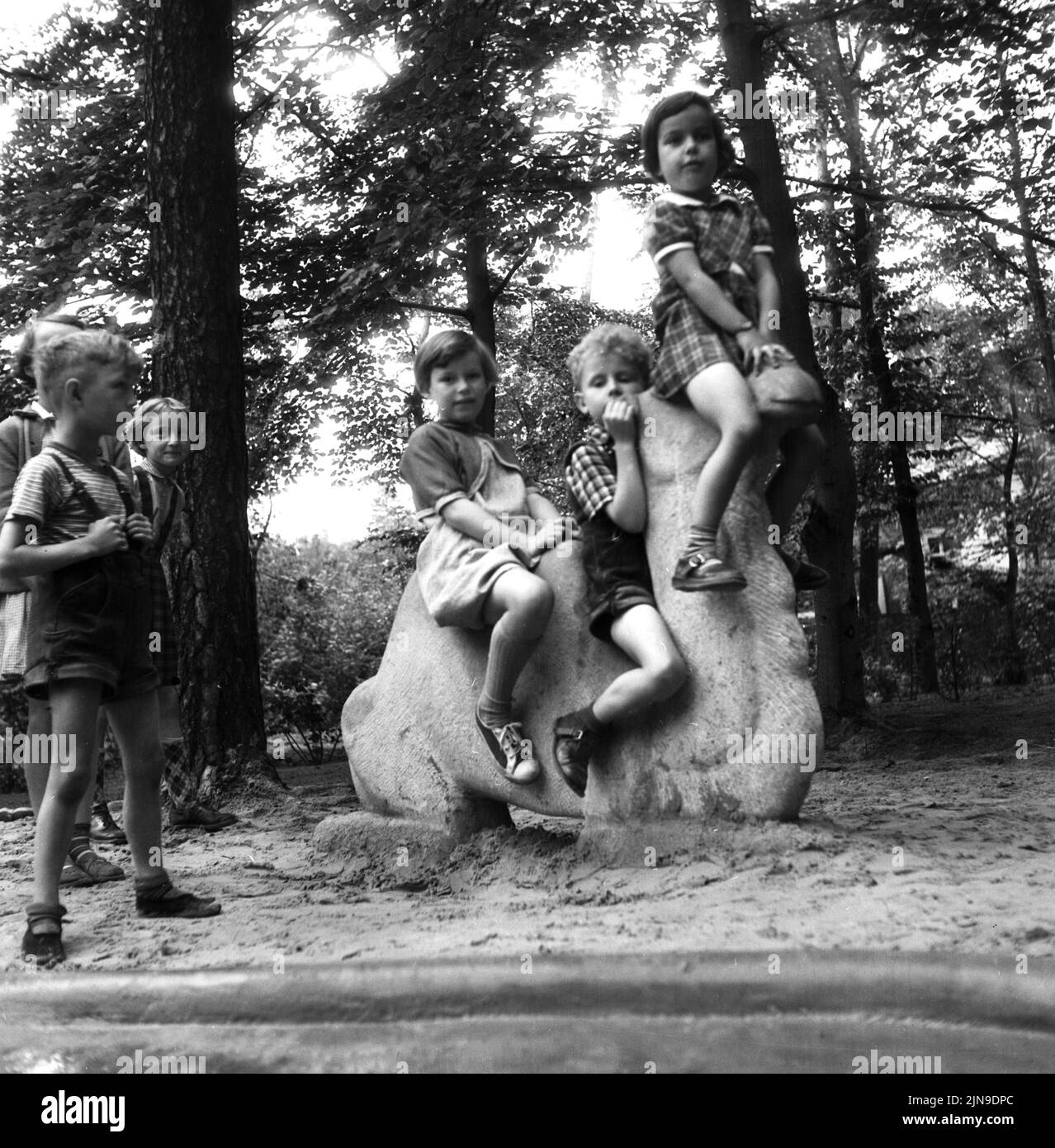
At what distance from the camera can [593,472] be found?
436 cm

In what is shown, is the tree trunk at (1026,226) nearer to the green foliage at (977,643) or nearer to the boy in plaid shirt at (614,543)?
the green foliage at (977,643)

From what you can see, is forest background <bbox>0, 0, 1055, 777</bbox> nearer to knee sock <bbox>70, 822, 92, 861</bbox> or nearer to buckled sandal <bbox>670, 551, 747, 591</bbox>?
knee sock <bbox>70, 822, 92, 861</bbox>

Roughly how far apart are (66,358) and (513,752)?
1.98 m

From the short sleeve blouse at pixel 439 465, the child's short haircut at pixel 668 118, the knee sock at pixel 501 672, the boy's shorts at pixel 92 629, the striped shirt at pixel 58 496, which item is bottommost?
the knee sock at pixel 501 672

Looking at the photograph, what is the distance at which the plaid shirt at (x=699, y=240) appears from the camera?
4.30 m

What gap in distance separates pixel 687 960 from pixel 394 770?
7.05 feet

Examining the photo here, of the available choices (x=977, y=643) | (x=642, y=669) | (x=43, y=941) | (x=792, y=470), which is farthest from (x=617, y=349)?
(x=977, y=643)

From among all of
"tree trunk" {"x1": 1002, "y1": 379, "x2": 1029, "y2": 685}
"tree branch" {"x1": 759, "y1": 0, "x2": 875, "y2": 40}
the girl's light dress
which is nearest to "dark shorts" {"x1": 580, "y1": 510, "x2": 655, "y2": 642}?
the girl's light dress

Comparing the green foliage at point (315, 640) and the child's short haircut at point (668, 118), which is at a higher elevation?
the child's short haircut at point (668, 118)

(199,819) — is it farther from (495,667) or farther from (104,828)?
(495,667)

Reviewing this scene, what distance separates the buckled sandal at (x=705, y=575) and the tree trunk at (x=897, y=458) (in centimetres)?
940

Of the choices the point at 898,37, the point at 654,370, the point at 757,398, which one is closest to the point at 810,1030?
the point at 757,398

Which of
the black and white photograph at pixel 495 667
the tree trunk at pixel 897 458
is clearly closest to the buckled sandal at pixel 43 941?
the black and white photograph at pixel 495 667
